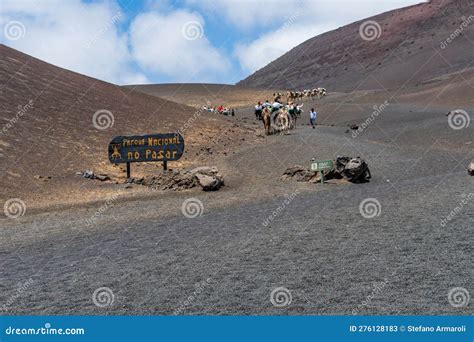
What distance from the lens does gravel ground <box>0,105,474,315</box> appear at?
23.1 ft

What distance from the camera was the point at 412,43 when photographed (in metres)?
114

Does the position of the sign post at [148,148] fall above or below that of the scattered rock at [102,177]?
above

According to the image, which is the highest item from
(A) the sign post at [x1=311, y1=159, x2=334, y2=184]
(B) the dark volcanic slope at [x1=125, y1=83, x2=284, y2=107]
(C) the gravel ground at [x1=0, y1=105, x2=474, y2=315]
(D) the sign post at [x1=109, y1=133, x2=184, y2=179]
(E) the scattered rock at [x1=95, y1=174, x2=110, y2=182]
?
(B) the dark volcanic slope at [x1=125, y1=83, x2=284, y2=107]

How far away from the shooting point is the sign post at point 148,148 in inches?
821

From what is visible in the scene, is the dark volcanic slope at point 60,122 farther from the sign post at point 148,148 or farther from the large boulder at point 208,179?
the large boulder at point 208,179

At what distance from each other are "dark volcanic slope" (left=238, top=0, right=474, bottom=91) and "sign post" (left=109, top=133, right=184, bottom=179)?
7055 centimetres

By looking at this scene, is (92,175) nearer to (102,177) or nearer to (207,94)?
(102,177)

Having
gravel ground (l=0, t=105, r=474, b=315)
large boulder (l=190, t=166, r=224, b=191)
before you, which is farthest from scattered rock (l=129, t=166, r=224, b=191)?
gravel ground (l=0, t=105, r=474, b=315)

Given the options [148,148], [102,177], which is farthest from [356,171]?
[102,177]

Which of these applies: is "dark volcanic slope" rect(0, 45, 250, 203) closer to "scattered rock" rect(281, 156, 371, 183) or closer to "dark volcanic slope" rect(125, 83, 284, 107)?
"scattered rock" rect(281, 156, 371, 183)

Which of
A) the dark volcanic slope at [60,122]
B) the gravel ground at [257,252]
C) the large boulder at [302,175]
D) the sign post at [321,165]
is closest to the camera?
the gravel ground at [257,252]

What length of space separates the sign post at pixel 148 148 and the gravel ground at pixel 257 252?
3.45 m

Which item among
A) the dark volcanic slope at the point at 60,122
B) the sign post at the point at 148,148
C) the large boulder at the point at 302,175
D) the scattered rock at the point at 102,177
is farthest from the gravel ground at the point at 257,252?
the dark volcanic slope at the point at 60,122

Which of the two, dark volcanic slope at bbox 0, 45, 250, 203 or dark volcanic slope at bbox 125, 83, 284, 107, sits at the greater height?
dark volcanic slope at bbox 125, 83, 284, 107
